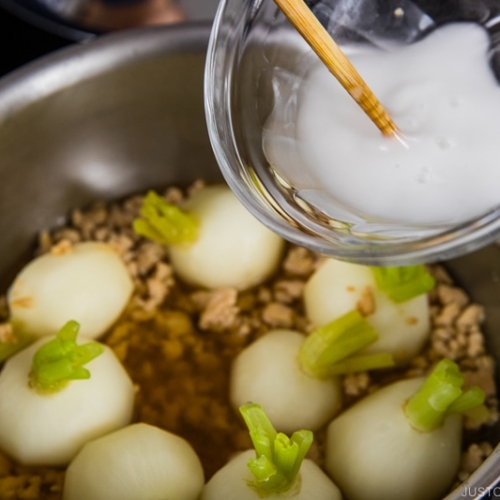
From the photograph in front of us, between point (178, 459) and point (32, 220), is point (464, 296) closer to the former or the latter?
point (178, 459)

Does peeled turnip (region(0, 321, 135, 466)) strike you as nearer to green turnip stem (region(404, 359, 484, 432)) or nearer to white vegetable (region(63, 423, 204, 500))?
white vegetable (region(63, 423, 204, 500))

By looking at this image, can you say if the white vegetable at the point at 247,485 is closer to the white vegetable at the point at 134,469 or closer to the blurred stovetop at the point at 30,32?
the white vegetable at the point at 134,469

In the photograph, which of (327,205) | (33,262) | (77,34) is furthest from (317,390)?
(77,34)

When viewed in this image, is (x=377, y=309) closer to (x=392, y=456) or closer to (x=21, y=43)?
(x=392, y=456)

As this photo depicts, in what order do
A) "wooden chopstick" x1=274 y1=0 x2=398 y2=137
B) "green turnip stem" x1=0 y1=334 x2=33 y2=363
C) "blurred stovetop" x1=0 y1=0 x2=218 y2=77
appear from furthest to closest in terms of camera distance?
"blurred stovetop" x1=0 y1=0 x2=218 y2=77 → "green turnip stem" x1=0 y1=334 x2=33 y2=363 → "wooden chopstick" x1=274 y1=0 x2=398 y2=137

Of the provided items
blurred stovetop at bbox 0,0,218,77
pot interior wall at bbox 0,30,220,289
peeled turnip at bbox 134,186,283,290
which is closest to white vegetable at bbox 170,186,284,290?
peeled turnip at bbox 134,186,283,290
